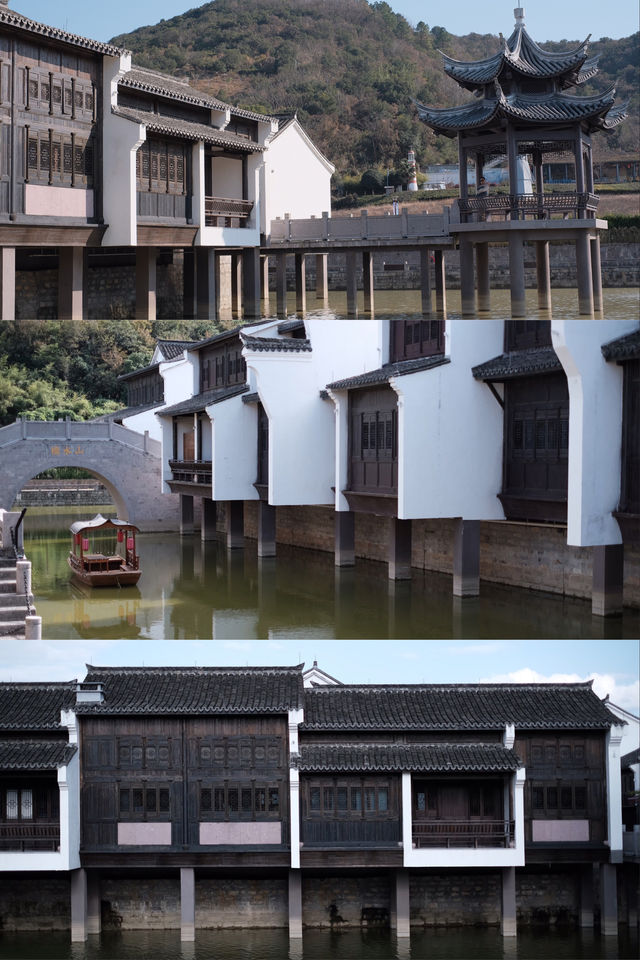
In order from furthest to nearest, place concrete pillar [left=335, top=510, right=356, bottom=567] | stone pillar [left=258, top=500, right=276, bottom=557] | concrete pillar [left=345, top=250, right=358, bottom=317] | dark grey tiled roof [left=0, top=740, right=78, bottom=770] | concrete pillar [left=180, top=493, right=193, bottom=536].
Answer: dark grey tiled roof [left=0, top=740, right=78, bottom=770]
concrete pillar [left=345, top=250, right=358, bottom=317]
concrete pillar [left=335, top=510, right=356, bottom=567]
stone pillar [left=258, top=500, right=276, bottom=557]
concrete pillar [left=180, top=493, right=193, bottom=536]

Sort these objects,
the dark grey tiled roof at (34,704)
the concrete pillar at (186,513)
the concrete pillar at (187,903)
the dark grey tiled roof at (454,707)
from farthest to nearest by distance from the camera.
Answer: the dark grey tiled roof at (454,707) < the dark grey tiled roof at (34,704) < the concrete pillar at (187,903) < the concrete pillar at (186,513)

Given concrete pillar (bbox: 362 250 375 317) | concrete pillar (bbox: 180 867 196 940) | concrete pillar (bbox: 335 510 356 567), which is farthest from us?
concrete pillar (bbox: 180 867 196 940)

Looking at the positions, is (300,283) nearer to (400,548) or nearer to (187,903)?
(400,548)

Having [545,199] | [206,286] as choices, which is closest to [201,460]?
[206,286]

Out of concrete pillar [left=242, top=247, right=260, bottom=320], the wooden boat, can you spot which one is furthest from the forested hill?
the wooden boat

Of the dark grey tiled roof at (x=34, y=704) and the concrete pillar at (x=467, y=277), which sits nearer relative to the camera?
the concrete pillar at (x=467, y=277)

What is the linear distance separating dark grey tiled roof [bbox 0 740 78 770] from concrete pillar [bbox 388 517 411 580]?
311cm

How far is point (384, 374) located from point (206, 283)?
3.90 ft

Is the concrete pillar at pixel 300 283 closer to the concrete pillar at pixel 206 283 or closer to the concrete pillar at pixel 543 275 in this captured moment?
the concrete pillar at pixel 206 283

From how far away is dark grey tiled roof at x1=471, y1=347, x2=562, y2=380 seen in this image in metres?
7.71

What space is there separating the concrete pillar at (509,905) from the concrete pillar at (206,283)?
473 cm

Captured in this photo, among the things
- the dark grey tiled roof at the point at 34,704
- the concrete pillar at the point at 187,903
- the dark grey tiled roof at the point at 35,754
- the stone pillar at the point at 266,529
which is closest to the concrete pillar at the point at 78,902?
the concrete pillar at the point at 187,903

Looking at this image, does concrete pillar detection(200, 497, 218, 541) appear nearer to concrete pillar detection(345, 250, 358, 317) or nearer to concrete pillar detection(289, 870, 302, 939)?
concrete pillar detection(345, 250, 358, 317)

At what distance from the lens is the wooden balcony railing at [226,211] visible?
748 centimetres
